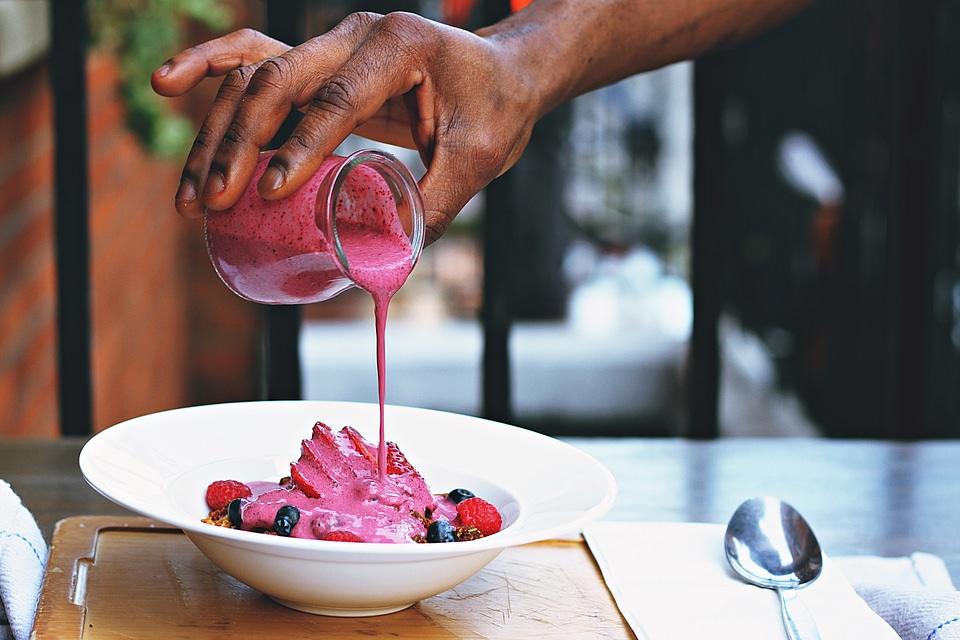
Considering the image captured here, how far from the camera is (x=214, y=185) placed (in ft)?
2.76

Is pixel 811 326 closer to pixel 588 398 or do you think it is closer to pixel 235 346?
pixel 588 398

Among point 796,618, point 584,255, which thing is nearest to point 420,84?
point 796,618

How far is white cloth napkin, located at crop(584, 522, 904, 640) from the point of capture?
88 centimetres

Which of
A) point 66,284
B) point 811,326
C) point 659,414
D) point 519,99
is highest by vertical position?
point 519,99

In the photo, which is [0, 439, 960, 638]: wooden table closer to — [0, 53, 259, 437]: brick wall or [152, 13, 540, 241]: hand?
[152, 13, 540, 241]: hand

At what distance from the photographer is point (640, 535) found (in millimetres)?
1074

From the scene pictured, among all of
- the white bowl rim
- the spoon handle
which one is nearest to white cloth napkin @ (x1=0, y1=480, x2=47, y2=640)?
the white bowl rim

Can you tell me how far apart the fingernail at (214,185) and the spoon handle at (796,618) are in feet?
1.92

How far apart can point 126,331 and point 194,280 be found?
1.08m

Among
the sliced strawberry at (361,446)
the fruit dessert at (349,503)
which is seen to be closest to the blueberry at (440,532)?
the fruit dessert at (349,503)

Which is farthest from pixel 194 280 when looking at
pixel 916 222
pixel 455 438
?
pixel 455 438

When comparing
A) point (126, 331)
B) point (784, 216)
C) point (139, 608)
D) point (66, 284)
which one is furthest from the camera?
point (784, 216)

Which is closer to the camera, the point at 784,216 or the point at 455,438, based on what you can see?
the point at 455,438

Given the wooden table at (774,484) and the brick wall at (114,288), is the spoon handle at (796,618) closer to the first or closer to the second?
the wooden table at (774,484)
